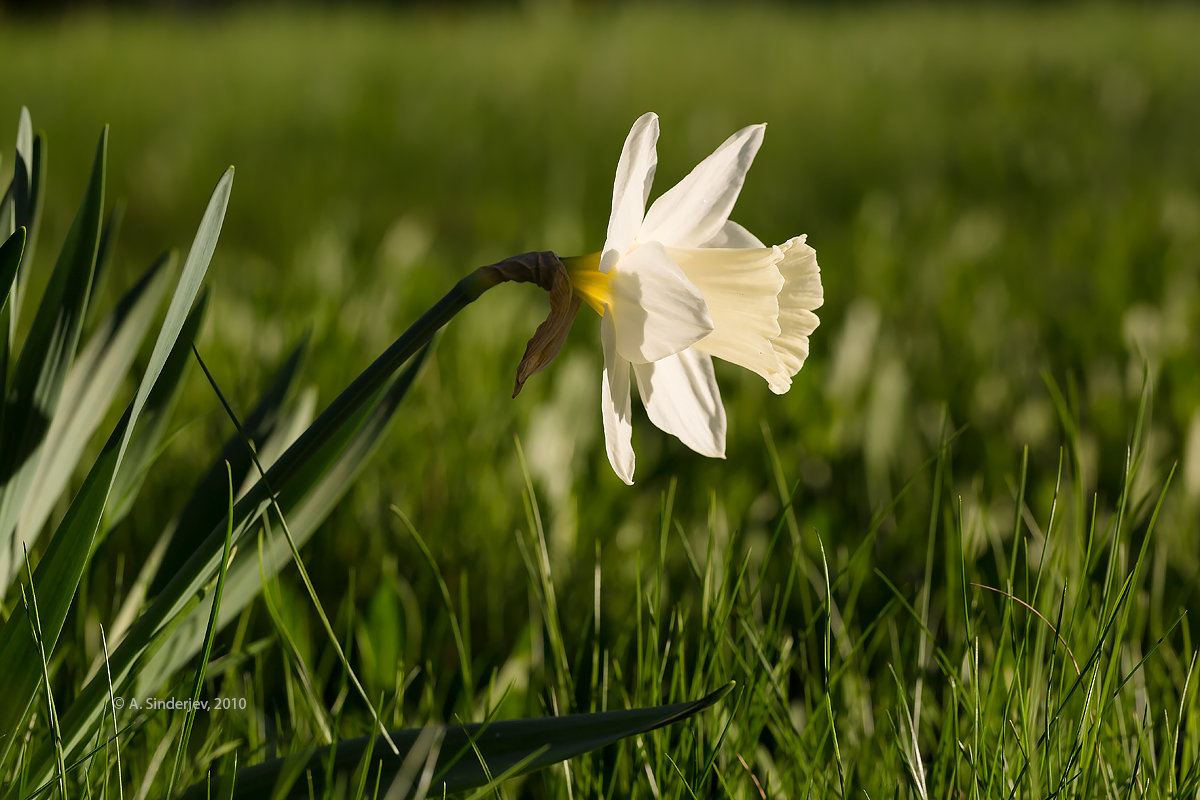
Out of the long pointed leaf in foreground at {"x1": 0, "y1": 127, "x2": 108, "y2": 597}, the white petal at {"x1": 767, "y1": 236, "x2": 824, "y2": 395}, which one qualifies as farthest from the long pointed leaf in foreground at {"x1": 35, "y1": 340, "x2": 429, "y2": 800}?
the white petal at {"x1": 767, "y1": 236, "x2": 824, "y2": 395}

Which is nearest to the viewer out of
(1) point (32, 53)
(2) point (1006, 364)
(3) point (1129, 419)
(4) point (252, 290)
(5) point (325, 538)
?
(5) point (325, 538)

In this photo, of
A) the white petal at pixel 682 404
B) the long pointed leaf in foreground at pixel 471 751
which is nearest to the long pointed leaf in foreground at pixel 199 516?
the long pointed leaf in foreground at pixel 471 751

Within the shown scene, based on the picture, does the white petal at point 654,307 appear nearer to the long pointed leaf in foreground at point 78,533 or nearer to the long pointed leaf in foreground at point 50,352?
the long pointed leaf in foreground at point 78,533

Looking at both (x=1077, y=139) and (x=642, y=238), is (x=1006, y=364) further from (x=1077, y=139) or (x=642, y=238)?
(x=1077, y=139)

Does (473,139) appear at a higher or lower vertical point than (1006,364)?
higher

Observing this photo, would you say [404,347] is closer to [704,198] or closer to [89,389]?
[704,198]

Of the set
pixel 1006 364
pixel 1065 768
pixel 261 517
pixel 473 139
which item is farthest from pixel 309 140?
pixel 1065 768

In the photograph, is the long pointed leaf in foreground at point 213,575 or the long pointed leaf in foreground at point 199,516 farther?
the long pointed leaf in foreground at point 199,516
